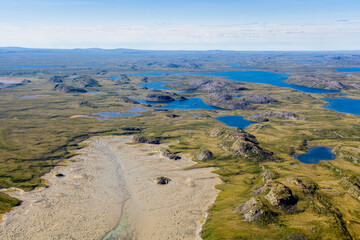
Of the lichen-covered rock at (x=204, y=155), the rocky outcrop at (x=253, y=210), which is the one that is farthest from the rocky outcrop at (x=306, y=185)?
the lichen-covered rock at (x=204, y=155)

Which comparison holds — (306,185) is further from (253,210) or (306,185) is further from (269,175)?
(253,210)

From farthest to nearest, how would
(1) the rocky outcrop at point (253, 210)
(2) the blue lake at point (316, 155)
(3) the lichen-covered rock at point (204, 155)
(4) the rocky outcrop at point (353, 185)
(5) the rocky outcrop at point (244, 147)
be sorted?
1. (2) the blue lake at point (316, 155)
2. (5) the rocky outcrop at point (244, 147)
3. (3) the lichen-covered rock at point (204, 155)
4. (4) the rocky outcrop at point (353, 185)
5. (1) the rocky outcrop at point (253, 210)

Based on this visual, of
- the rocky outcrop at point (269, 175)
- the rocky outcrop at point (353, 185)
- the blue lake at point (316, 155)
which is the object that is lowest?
the blue lake at point (316, 155)

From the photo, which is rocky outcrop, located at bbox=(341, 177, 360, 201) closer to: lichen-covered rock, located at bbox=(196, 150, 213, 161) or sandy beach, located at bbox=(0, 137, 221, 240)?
sandy beach, located at bbox=(0, 137, 221, 240)

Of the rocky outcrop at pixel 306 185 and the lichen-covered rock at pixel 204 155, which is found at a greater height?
the rocky outcrop at pixel 306 185

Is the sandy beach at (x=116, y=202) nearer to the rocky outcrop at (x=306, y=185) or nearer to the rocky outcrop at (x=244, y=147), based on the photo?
the rocky outcrop at (x=244, y=147)

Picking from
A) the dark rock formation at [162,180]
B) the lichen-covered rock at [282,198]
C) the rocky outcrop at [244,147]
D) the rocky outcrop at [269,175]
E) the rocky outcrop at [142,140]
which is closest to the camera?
the lichen-covered rock at [282,198]

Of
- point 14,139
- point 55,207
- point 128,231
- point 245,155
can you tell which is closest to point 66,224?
point 55,207

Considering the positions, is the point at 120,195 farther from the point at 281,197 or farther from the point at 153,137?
the point at 153,137
